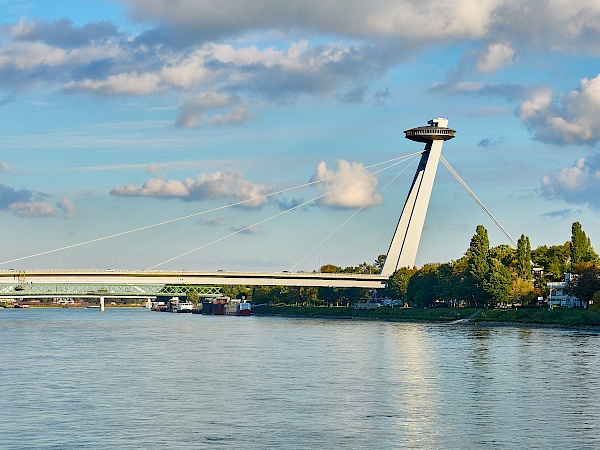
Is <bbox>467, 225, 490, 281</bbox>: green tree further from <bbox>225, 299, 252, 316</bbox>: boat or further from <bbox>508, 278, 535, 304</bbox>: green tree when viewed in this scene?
<bbox>225, 299, 252, 316</bbox>: boat

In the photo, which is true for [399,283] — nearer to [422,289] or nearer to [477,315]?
[422,289]

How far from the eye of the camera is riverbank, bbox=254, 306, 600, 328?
97562 mm

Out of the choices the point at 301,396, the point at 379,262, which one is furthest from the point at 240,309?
the point at 301,396

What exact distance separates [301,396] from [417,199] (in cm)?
9511

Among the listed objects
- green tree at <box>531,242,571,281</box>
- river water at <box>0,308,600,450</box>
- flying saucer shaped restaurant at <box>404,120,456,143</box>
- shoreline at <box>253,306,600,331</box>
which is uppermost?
flying saucer shaped restaurant at <box>404,120,456,143</box>

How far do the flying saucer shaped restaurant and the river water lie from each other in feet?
247

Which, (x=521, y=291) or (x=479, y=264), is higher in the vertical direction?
(x=479, y=264)

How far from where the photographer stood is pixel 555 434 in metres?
31.8

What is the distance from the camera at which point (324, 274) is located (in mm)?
139250

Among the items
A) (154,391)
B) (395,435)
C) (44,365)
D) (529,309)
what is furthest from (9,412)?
(529,309)

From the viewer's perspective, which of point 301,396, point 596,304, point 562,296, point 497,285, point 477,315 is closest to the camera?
point 301,396

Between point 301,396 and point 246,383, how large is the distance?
5216 mm

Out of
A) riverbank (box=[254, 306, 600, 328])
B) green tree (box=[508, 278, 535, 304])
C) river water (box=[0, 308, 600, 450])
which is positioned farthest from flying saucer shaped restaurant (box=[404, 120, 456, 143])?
river water (box=[0, 308, 600, 450])

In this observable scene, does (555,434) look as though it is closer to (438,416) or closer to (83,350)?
(438,416)
